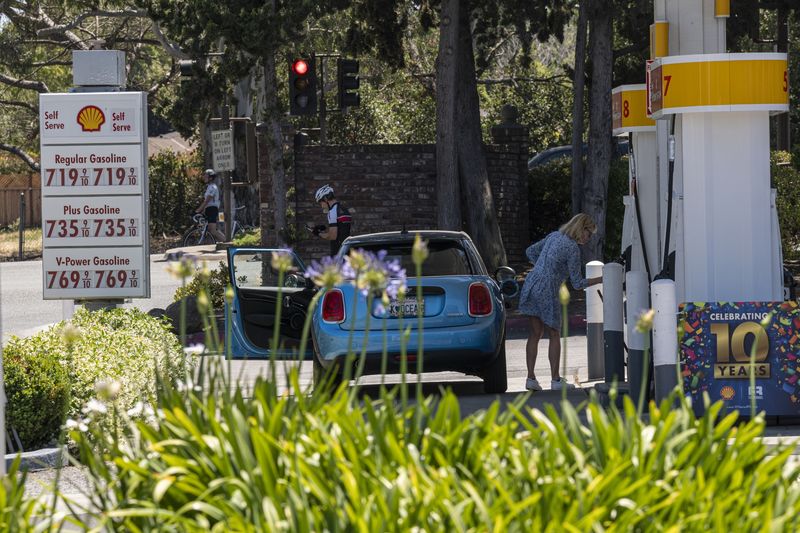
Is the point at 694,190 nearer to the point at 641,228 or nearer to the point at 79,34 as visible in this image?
the point at 641,228

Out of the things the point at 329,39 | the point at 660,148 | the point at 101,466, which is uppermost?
the point at 329,39

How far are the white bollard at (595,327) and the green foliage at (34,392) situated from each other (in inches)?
200

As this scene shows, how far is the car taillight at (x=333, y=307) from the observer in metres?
11.5

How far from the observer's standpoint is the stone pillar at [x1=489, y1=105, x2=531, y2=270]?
84.4 feet

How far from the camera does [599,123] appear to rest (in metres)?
21.7

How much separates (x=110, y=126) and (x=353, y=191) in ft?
37.7

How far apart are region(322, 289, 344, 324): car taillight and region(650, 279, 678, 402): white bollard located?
327 cm

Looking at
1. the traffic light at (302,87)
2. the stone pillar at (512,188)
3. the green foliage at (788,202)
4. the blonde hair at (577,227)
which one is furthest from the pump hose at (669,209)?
the stone pillar at (512,188)

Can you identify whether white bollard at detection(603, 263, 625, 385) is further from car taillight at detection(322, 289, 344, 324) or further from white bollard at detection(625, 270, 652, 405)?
car taillight at detection(322, 289, 344, 324)

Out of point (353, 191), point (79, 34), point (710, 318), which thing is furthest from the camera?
point (79, 34)

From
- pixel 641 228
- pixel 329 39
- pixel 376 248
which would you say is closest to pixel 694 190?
pixel 641 228

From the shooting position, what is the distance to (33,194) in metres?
48.1

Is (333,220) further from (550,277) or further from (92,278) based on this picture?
(550,277)

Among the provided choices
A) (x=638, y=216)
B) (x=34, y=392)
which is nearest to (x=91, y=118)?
(x=34, y=392)
